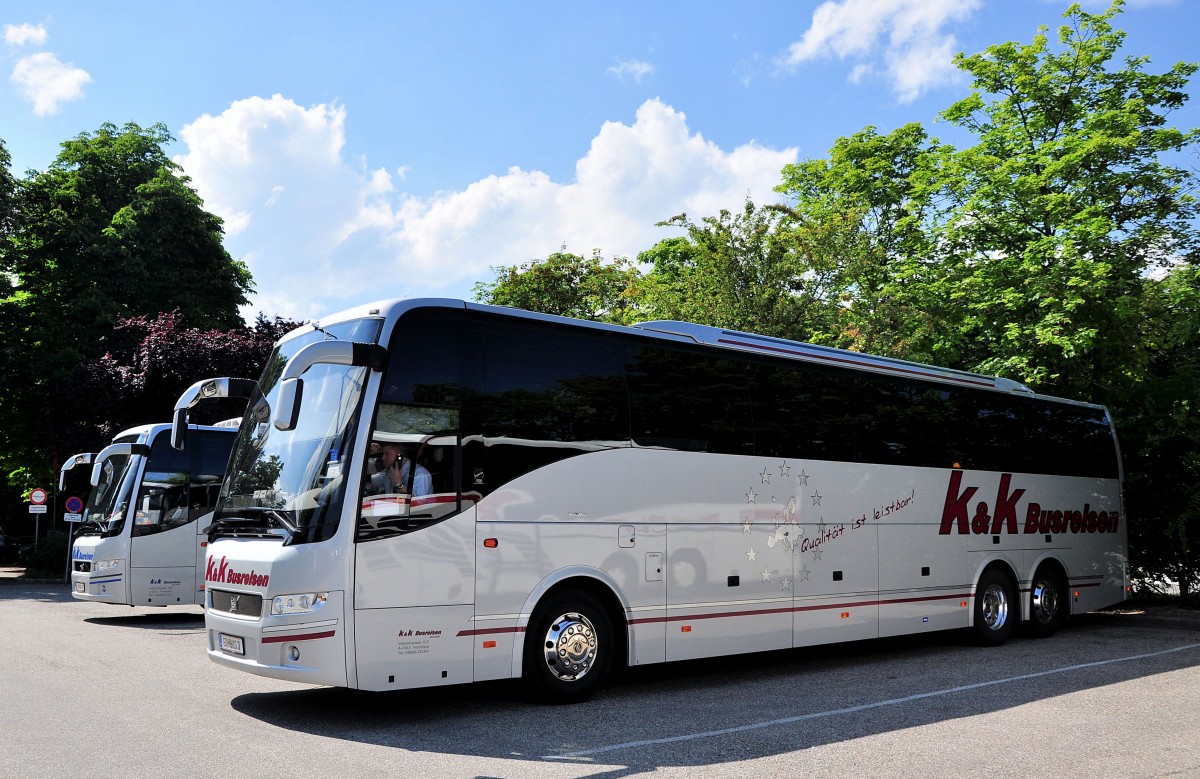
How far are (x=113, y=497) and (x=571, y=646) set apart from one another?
37.9ft

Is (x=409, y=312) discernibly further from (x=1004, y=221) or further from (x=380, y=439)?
(x=1004, y=221)

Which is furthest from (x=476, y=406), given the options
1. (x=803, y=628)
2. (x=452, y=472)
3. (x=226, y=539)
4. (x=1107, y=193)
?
(x=1107, y=193)

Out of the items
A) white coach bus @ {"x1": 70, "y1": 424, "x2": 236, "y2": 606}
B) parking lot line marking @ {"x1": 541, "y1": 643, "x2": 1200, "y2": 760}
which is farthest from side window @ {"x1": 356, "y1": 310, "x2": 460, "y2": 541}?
white coach bus @ {"x1": 70, "y1": 424, "x2": 236, "y2": 606}

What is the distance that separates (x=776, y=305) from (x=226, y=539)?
17.7m

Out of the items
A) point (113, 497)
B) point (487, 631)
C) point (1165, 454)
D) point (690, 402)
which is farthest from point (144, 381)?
point (1165, 454)

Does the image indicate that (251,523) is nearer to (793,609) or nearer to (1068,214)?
(793,609)

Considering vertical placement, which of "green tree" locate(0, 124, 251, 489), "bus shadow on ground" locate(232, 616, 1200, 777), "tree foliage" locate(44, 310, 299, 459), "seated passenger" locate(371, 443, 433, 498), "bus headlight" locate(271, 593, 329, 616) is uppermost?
"green tree" locate(0, 124, 251, 489)

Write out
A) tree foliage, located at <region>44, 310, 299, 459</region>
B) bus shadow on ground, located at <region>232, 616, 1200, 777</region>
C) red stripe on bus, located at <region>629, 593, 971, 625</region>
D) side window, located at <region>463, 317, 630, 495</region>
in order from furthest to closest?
1. tree foliage, located at <region>44, 310, 299, 459</region>
2. red stripe on bus, located at <region>629, 593, 971, 625</region>
3. side window, located at <region>463, 317, 630, 495</region>
4. bus shadow on ground, located at <region>232, 616, 1200, 777</region>

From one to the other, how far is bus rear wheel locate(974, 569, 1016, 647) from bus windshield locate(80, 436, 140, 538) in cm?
1356

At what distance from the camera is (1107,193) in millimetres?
Result: 19156

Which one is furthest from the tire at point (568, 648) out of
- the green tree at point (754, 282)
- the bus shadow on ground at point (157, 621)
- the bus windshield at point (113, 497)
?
the green tree at point (754, 282)

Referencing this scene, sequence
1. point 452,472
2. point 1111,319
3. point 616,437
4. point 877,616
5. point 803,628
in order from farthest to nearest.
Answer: point 1111,319 < point 877,616 < point 803,628 < point 616,437 < point 452,472

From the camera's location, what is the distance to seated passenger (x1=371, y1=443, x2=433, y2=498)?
7.89 meters

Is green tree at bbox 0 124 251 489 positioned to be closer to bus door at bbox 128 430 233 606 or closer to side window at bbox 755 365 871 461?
bus door at bbox 128 430 233 606
